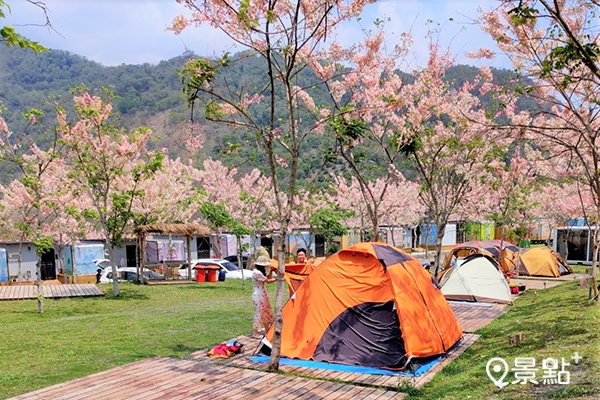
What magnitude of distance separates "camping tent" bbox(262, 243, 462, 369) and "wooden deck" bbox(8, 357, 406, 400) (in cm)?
120

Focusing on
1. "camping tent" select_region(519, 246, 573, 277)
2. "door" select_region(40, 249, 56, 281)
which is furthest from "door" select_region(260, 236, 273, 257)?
"camping tent" select_region(519, 246, 573, 277)

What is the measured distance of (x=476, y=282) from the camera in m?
14.7

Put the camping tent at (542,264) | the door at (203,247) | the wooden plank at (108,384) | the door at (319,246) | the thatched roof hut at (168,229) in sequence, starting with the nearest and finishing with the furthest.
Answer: the wooden plank at (108,384) < the thatched roof hut at (168,229) < the camping tent at (542,264) < the door at (203,247) < the door at (319,246)

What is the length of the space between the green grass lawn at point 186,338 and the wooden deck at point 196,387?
0.48m

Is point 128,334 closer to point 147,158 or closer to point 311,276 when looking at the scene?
point 311,276

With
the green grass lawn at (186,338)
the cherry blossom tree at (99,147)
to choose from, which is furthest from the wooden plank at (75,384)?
the cherry blossom tree at (99,147)

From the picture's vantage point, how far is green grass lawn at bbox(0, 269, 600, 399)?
6328 mm

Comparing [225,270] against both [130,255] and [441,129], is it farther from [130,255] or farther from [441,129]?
[441,129]

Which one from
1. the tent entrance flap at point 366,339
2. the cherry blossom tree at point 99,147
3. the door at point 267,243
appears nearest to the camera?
the tent entrance flap at point 366,339

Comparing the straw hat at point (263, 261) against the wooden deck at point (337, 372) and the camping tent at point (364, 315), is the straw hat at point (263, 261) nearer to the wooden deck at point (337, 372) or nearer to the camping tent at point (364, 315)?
the camping tent at point (364, 315)

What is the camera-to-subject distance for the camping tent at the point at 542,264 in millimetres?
22562

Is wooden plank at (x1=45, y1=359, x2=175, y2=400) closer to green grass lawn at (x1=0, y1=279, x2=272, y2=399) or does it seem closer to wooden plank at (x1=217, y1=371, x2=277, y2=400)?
green grass lawn at (x1=0, y1=279, x2=272, y2=399)

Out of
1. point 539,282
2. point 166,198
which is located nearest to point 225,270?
point 166,198

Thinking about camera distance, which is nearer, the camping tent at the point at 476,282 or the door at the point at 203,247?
the camping tent at the point at 476,282
